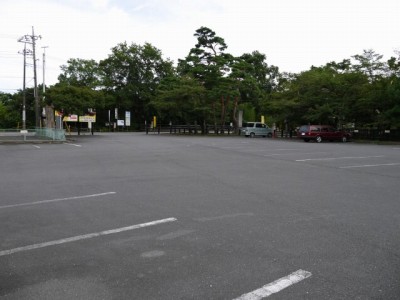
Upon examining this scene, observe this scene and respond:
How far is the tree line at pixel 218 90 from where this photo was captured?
33.1m

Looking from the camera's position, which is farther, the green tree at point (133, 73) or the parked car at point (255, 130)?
the green tree at point (133, 73)

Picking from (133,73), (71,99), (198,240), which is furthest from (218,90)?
(198,240)

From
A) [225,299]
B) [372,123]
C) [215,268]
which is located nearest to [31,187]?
[215,268]

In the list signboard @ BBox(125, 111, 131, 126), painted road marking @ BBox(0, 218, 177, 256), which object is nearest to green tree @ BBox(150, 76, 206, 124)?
signboard @ BBox(125, 111, 131, 126)

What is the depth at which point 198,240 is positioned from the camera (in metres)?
4.45

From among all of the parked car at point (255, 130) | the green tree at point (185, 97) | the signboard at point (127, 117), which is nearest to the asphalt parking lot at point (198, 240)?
the parked car at point (255, 130)

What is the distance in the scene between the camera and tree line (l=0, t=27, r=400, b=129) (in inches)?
1304

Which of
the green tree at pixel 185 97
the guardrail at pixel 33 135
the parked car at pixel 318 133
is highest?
the green tree at pixel 185 97

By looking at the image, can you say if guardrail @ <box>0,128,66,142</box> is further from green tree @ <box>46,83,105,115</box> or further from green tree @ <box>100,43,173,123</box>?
green tree @ <box>100,43,173,123</box>

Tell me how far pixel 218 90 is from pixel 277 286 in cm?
3820

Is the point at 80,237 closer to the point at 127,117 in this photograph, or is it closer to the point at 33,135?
the point at 33,135

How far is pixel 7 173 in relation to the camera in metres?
10.2

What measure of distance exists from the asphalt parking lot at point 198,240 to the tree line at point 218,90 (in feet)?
87.9

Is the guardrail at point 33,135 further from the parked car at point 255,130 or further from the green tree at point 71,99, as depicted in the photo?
the parked car at point 255,130
